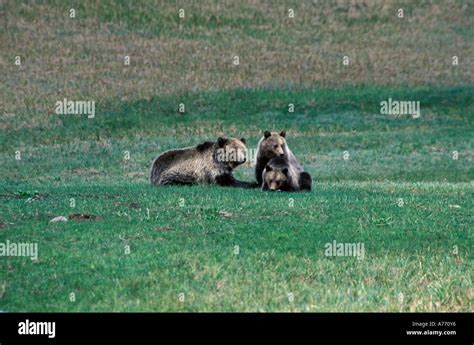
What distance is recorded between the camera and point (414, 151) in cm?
4253

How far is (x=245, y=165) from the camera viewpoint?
129 feet

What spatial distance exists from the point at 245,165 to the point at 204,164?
48.4 ft

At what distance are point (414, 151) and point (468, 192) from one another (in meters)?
18.1

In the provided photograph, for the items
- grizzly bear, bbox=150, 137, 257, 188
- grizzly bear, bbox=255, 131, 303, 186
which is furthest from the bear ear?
grizzly bear, bbox=255, 131, 303, 186

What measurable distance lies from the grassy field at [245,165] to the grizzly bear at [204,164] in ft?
2.44

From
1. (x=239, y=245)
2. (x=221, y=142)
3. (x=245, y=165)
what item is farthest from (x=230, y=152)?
(x=245, y=165)

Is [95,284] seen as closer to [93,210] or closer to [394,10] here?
[93,210]

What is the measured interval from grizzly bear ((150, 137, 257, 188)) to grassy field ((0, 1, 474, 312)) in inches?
29.3

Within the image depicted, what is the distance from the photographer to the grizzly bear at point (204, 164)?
2420cm

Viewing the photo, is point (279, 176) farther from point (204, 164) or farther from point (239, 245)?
point (239, 245)

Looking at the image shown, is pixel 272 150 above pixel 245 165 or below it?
below

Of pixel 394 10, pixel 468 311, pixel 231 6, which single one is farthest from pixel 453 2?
pixel 468 311

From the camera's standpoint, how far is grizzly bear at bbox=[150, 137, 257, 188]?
79.4ft

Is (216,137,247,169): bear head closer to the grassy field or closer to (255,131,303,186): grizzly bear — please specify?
(255,131,303,186): grizzly bear
